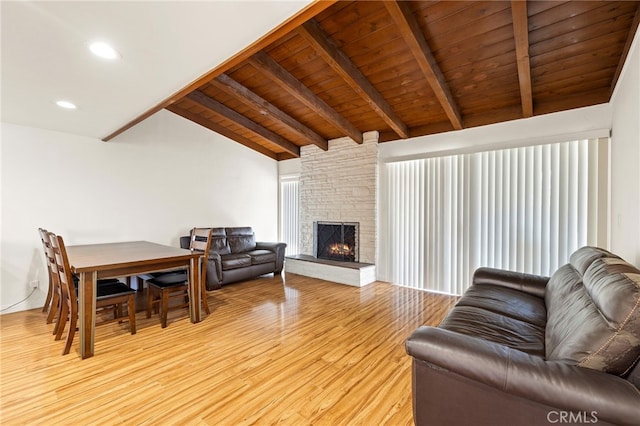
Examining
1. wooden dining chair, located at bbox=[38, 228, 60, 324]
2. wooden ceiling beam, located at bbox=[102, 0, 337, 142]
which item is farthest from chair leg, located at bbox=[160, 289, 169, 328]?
wooden ceiling beam, located at bbox=[102, 0, 337, 142]

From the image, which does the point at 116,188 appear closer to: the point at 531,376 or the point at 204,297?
the point at 204,297

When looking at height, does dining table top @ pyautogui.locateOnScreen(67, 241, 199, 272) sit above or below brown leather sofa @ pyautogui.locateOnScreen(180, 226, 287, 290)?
above

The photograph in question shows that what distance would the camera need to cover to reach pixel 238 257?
466 cm

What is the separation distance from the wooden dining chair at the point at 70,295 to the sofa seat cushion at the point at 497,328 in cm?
281

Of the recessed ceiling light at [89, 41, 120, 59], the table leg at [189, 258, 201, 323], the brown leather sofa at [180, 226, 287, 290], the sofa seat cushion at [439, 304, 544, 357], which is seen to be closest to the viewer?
the sofa seat cushion at [439, 304, 544, 357]

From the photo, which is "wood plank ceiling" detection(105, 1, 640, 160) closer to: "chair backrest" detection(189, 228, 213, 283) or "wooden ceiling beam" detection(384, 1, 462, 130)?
"wooden ceiling beam" detection(384, 1, 462, 130)

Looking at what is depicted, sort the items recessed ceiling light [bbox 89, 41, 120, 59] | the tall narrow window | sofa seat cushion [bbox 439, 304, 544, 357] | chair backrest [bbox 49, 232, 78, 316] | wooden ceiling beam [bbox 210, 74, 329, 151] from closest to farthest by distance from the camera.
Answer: sofa seat cushion [bbox 439, 304, 544, 357], recessed ceiling light [bbox 89, 41, 120, 59], chair backrest [bbox 49, 232, 78, 316], wooden ceiling beam [bbox 210, 74, 329, 151], the tall narrow window

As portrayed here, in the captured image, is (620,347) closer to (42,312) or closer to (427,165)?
(427,165)

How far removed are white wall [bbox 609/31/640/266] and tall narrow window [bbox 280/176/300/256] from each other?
492cm

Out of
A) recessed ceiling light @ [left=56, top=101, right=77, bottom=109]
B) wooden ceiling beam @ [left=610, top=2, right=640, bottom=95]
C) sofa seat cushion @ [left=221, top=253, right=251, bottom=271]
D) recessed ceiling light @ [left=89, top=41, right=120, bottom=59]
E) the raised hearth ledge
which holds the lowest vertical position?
the raised hearth ledge

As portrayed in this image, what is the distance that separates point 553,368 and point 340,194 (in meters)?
4.37

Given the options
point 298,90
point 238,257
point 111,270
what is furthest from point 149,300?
point 298,90

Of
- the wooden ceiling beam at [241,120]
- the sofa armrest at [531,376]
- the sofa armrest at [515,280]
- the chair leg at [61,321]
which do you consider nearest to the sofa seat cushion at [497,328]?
the sofa armrest at [531,376]

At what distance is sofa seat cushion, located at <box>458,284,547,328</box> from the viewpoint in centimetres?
205
